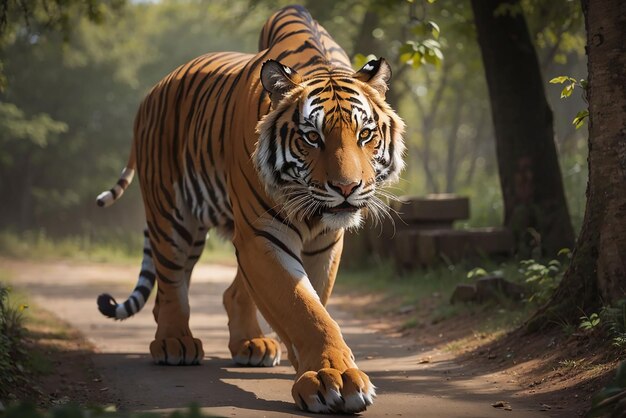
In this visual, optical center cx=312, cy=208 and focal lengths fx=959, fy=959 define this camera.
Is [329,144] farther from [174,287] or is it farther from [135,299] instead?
[135,299]

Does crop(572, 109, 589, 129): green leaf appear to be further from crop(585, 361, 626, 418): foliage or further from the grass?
crop(585, 361, 626, 418): foliage

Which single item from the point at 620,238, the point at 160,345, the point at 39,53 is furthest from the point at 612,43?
the point at 39,53

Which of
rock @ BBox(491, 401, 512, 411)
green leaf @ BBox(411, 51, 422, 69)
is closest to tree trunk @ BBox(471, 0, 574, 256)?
green leaf @ BBox(411, 51, 422, 69)

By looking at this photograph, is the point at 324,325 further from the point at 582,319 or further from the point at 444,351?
the point at 444,351

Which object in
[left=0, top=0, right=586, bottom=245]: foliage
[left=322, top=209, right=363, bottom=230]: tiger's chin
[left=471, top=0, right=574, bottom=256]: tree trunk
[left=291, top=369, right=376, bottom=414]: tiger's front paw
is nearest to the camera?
[left=291, top=369, right=376, bottom=414]: tiger's front paw

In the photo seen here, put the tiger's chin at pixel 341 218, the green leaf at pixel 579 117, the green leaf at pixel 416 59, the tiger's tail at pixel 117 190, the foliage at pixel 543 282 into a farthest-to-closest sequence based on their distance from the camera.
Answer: the green leaf at pixel 416 59, the tiger's tail at pixel 117 190, the foliage at pixel 543 282, the green leaf at pixel 579 117, the tiger's chin at pixel 341 218

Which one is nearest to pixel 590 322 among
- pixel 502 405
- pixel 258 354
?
pixel 502 405

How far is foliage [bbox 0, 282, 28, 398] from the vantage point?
17.0 feet

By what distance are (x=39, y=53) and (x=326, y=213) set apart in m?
25.4

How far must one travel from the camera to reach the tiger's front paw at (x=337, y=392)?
13.9 ft

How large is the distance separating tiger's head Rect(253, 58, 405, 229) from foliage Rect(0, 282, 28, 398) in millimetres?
1749

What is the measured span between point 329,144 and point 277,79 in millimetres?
571

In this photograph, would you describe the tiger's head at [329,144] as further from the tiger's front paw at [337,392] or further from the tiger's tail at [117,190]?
the tiger's tail at [117,190]

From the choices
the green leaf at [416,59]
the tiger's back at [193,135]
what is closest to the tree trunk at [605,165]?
the green leaf at [416,59]
